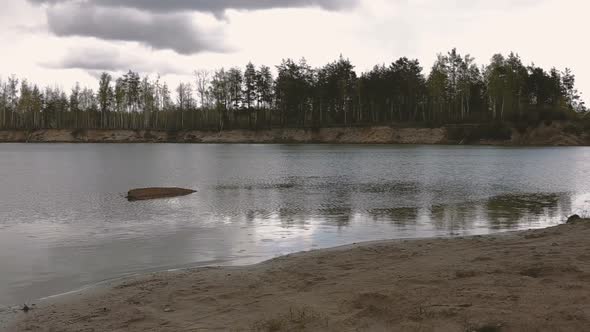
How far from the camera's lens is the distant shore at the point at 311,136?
10625 cm

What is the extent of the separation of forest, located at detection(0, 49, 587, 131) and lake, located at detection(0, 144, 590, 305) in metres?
83.8

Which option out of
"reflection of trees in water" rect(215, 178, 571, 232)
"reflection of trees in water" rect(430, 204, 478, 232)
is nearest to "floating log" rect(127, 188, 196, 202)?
"reflection of trees in water" rect(215, 178, 571, 232)

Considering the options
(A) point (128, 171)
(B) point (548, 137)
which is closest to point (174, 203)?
(A) point (128, 171)

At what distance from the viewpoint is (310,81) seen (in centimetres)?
13675

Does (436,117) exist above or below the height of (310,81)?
below

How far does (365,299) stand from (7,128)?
176m

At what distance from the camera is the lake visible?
1367cm

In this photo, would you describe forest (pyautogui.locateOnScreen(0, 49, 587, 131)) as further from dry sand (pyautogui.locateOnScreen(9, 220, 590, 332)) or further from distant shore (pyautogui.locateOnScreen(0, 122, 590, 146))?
dry sand (pyautogui.locateOnScreen(9, 220, 590, 332))

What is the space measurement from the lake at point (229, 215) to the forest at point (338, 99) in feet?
275

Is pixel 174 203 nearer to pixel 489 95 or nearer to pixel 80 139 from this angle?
pixel 489 95

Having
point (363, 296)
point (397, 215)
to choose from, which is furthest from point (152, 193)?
point (363, 296)

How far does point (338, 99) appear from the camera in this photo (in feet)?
431

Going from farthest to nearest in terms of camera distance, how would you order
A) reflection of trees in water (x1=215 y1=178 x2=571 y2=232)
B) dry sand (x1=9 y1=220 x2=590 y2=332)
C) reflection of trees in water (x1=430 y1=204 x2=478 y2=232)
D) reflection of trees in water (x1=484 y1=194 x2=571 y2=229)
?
reflection of trees in water (x1=215 y1=178 x2=571 y2=232) → reflection of trees in water (x1=484 y1=194 x2=571 y2=229) → reflection of trees in water (x1=430 y1=204 x2=478 y2=232) → dry sand (x1=9 y1=220 x2=590 y2=332)

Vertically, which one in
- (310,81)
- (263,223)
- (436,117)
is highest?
(310,81)
